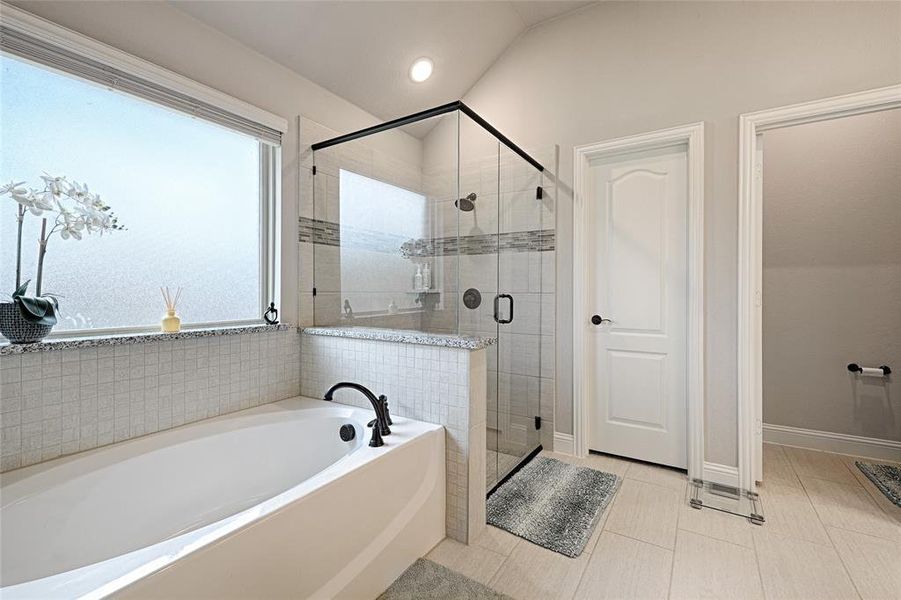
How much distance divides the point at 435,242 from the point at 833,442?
3.02m

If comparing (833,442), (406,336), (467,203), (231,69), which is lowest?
(833,442)

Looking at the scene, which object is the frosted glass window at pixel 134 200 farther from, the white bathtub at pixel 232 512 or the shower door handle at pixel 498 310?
the shower door handle at pixel 498 310

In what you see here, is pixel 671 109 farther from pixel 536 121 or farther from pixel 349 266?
pixel 349 266

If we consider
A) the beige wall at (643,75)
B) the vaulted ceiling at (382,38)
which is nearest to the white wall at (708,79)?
the beige wall at (643,75)

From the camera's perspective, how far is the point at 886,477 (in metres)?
2.36

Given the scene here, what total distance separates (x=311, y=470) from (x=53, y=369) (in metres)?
1.08

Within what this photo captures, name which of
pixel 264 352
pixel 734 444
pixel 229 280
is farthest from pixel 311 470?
pixel 734 444

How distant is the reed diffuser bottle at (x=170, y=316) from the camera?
1849 mm

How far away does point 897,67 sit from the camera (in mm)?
1975

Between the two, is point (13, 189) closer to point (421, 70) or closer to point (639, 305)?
point (421, 70)

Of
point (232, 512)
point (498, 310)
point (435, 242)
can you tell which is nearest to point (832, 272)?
point (498, 310)

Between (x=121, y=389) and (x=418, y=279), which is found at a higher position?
(x=418, y=279)

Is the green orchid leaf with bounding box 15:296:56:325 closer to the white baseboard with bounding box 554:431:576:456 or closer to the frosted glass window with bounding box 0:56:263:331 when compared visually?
the frosted glass window with bounding box 0:56:263:331

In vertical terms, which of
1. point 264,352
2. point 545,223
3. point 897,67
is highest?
point 897,67
